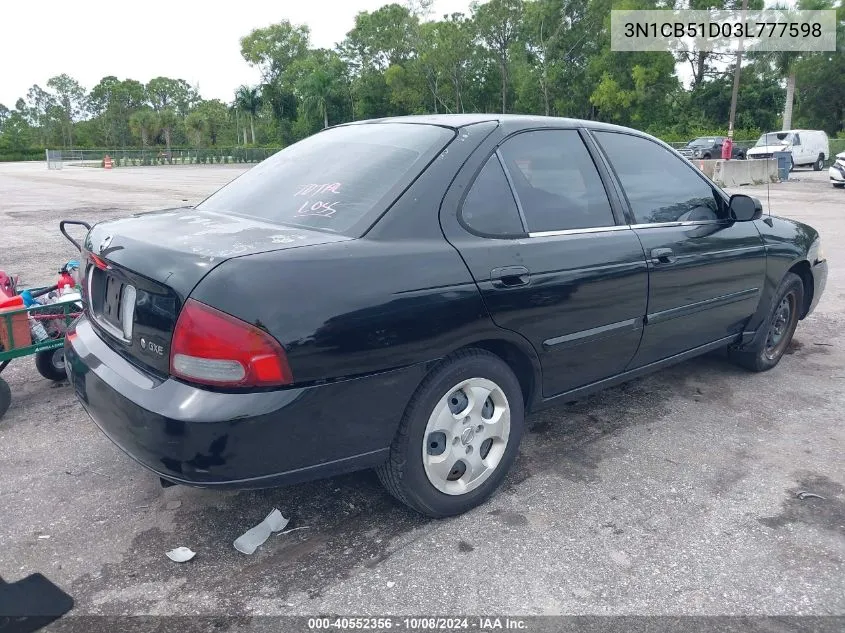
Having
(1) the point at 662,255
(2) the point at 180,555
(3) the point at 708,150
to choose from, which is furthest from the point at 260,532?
(3) the point at 708,150

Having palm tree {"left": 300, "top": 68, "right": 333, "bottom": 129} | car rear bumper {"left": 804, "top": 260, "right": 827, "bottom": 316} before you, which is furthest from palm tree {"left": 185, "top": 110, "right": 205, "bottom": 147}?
car rear bumper {"left": 804, "top": 260, "right": 827, "bottom": 316}

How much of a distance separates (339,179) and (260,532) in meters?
1.49

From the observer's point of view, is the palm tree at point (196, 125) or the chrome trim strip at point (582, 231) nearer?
the chrome trim strip at point (582, 231)

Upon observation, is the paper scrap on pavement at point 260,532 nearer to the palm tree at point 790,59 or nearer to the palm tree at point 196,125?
the palm tree at point 790,59

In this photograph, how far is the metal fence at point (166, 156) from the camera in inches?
2012

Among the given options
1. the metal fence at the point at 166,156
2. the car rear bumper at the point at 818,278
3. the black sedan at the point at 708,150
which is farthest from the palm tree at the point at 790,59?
the car rear bumper at the point at 818,278

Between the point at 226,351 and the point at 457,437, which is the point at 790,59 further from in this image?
the point at 226,351

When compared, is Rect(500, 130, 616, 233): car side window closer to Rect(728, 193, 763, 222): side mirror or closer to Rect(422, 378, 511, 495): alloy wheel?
Rect(422, 378, 511, 495): alloy wheel

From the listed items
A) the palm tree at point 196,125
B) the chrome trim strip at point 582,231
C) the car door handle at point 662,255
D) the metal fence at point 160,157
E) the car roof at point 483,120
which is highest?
the palm tree at point 196,125

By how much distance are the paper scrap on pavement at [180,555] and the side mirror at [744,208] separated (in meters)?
3.41

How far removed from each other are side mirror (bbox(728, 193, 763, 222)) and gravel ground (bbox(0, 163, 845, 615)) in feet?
3.75

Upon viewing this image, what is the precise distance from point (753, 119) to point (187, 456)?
59.0 m

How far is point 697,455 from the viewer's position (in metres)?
3.57

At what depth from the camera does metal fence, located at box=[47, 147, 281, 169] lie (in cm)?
5109
